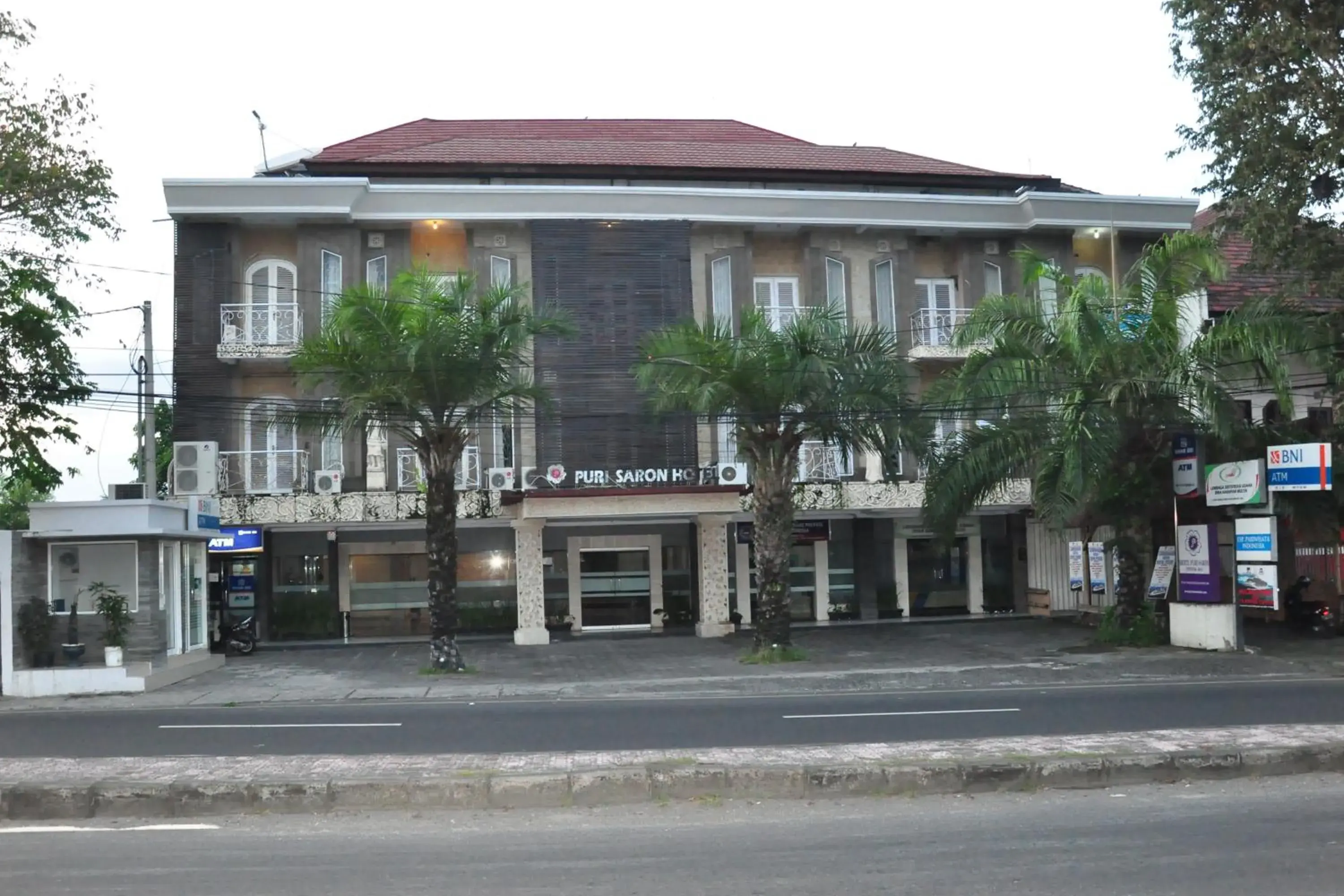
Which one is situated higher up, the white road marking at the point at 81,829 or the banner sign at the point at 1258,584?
the banner sign at the point at 1258,584

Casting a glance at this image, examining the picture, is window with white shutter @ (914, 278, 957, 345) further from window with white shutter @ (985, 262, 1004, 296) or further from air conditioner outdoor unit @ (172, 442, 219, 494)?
air conditioner outdoor unit @ (172, 442, 219, 494)

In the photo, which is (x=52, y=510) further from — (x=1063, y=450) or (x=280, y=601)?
(x=1063, y=450)

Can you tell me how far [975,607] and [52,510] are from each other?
78.0 ft

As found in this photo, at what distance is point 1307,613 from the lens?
→ 91.9 ft

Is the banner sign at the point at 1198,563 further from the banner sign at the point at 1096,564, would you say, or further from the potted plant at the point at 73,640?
the potted plant at the point at 73,640

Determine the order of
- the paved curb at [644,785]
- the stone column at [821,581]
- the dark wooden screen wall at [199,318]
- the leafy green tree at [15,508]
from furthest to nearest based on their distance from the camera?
1. the leafy green tree at [15,508]
2. the stone column at [821,581]
3. the dark wooden screen wall at [199,318]
4. the paved curb at [644,785]

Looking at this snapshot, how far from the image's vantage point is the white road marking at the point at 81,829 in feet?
31.0

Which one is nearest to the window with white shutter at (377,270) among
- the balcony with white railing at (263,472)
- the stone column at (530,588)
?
the balcony with white railing at (263,472)

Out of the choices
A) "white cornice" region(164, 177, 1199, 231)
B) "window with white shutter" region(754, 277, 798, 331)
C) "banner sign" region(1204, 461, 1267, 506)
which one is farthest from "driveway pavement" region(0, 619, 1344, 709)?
"white cornice" region(164, 177, 1199, 231)

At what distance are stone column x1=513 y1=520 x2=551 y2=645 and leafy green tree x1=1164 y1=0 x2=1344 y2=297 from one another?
1710 centimetres

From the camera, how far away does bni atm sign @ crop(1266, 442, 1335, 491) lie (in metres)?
22.8

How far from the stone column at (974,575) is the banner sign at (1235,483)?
36.3 feet

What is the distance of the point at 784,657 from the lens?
25.3 m

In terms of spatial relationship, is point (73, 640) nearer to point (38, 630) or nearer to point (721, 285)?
point (38, 630)
